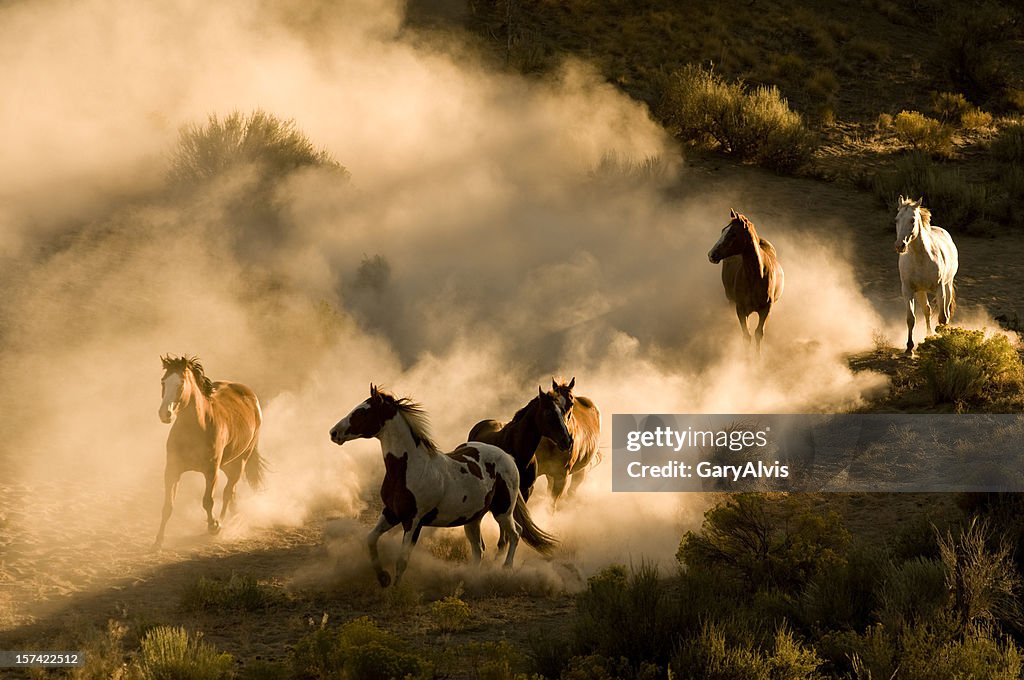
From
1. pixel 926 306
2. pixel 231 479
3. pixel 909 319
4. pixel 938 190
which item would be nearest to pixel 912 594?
pixel 231 479

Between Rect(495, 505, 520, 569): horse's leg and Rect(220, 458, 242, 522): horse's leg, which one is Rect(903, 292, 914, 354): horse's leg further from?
Rect(220, 458, 242, 522): horse's leg

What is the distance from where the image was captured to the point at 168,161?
23688 mm

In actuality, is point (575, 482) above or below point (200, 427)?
below

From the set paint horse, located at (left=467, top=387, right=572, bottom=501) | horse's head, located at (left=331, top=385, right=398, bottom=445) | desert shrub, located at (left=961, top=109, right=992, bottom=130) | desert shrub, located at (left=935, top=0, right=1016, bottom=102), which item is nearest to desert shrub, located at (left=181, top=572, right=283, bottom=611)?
horse's head, located at (left=331, top=385, right=398, bottom=445)

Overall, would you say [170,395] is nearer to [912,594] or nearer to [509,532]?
[509,532]

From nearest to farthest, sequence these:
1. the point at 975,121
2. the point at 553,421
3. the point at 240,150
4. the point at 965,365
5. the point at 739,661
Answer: the point at 739,661 < the point at 553,421 < the point at 965,365 < the point at 240,150 < the point at 975,121

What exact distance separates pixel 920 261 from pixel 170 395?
1156 centimetres

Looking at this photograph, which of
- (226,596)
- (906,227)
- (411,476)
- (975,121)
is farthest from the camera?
(975,121)

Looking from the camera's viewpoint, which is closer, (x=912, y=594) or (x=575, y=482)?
(x=912, y=594)

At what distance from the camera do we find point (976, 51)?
35031 millimetres

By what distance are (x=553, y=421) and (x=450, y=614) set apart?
2.58 m

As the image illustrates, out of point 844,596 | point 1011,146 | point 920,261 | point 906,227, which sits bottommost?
point 844,596

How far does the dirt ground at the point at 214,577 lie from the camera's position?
9398 mm

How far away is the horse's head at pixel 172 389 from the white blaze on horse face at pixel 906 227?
10.5m
